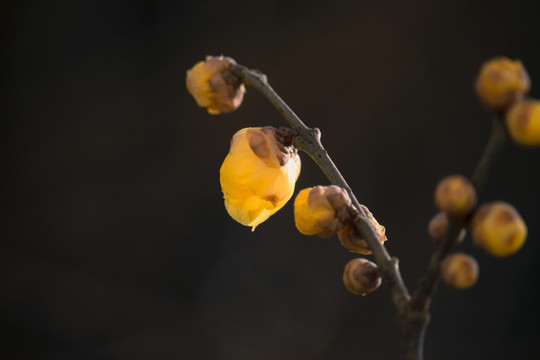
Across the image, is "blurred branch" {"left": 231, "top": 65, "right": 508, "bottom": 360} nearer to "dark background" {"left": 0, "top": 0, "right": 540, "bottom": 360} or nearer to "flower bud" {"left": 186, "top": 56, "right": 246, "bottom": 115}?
"flower bud" {"left": 186, "top": 56, "right": 246, "bottom": 115}

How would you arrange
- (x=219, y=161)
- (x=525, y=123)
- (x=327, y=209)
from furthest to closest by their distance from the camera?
(x=219, y=161)
(x=327, y=209)
(x=525, y=123)

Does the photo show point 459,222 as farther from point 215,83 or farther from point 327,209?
point 215,83

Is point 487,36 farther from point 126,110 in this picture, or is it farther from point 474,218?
point 474,218

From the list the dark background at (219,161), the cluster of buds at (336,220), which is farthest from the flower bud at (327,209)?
the dark background at (219,161)

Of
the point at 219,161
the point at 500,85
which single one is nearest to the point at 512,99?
the point at 500,85

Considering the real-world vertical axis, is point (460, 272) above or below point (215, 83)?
below

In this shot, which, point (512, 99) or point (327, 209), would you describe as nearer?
point (512, 99)

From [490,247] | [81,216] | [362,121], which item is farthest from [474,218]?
[81,216]

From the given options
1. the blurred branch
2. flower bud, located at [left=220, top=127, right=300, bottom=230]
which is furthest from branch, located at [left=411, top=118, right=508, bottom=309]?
flower bud, located at [left=220, top=127, right=300, bottom=230]
